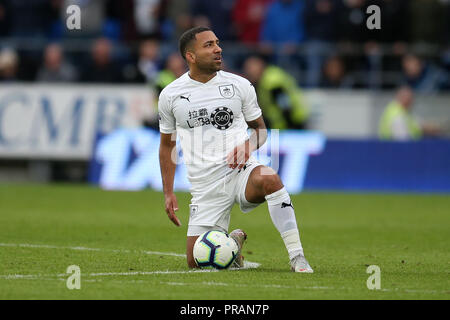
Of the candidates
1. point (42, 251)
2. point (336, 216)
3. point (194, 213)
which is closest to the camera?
point (194, 213)

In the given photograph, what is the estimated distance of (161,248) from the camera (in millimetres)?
11359

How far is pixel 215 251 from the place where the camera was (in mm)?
9281

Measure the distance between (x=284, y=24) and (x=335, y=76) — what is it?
5.21ft

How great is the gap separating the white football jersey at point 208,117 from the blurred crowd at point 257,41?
1124 cm

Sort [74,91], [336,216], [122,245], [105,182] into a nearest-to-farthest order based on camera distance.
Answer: [122,245]
[336,216]
[105,182]
[74,91]

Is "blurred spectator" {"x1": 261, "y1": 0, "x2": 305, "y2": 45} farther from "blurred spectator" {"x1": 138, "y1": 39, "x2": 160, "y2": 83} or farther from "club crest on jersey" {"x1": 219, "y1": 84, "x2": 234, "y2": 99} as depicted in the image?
"club crest on jersey" {"x1": 219, "y1": 84, "x2": 234, "y2": 99}

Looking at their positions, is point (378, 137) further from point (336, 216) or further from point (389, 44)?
point (336, 216)

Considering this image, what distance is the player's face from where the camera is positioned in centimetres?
966

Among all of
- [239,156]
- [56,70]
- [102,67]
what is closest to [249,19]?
[102,67]

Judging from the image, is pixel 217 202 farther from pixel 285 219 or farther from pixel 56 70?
pixel 56 70

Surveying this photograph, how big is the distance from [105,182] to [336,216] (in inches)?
253

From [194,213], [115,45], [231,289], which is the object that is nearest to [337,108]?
[115,45]
